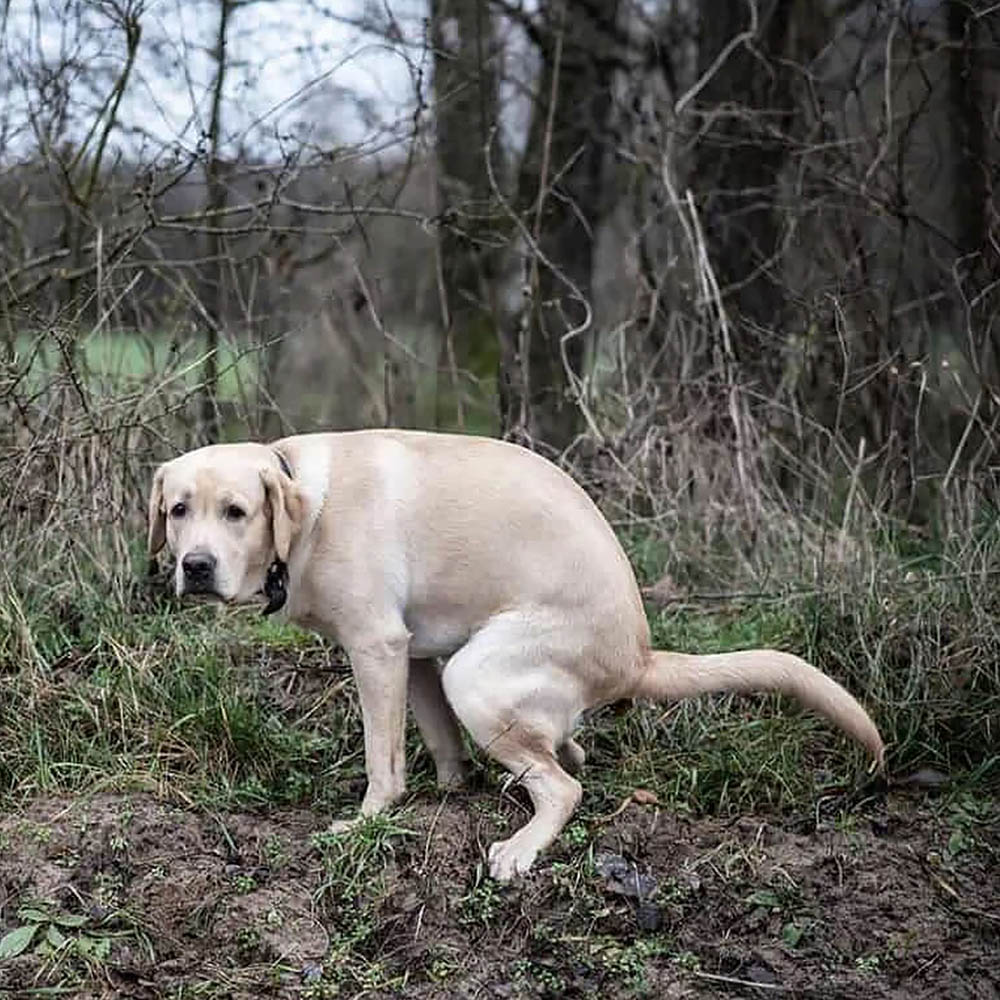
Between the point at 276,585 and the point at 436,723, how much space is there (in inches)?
32.0

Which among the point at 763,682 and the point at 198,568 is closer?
the point at 198,568

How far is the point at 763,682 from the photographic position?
497cm

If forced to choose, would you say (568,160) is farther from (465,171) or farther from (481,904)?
(481,904)

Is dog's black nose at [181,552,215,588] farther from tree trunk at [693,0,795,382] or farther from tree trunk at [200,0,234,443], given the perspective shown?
tree trunk at [693,0,795,382]

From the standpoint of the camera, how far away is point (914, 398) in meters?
8.36

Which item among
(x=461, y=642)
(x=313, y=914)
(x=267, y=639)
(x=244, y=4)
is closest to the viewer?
(x=313, y=914)

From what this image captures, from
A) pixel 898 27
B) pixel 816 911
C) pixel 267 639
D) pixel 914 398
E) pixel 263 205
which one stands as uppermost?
pixel 898 27

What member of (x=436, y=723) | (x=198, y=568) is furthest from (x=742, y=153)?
(x=198, y=568)

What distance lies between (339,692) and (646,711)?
1.14 meters

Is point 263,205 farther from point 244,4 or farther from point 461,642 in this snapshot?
point 461,642

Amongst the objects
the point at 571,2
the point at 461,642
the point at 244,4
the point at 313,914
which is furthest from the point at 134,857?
the point at 571,2

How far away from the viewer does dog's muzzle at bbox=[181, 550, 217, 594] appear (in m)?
→ 4.76

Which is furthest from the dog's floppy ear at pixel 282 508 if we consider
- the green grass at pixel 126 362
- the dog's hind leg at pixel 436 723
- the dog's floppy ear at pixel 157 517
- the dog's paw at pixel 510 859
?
the green grass at pixel 126 362

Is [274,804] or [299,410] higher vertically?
[299,410]
